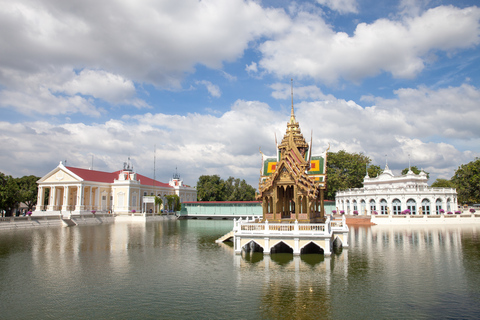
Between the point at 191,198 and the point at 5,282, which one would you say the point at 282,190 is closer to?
the point at 5,282

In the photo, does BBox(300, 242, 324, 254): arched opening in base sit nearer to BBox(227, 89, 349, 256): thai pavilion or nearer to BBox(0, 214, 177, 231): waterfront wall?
BBox(227, 89, 349, 256): thai pavilion

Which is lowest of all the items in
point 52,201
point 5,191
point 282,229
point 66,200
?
point 282,229

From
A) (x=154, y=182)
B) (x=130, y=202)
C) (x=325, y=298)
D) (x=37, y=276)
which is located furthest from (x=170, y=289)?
(x=154, y=182)

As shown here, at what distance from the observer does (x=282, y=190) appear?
2541 cm

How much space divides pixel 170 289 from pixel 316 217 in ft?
49.6

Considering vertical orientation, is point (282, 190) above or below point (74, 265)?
above

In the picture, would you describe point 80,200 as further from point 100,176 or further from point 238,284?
point 238,284

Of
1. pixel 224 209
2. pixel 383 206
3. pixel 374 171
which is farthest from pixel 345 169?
pixel 224 209

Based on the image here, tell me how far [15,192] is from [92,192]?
16.7 metres

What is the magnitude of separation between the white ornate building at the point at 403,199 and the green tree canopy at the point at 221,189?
100 ft

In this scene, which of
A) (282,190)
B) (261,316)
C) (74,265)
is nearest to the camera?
(261,316)

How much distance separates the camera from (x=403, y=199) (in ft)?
166

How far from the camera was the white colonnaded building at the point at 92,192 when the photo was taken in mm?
66188

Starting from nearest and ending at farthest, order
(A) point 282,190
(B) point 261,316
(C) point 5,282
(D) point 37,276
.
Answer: (B) point 261,316
(C) point 5,282
(D) point 37,276
(A) point 282,190
